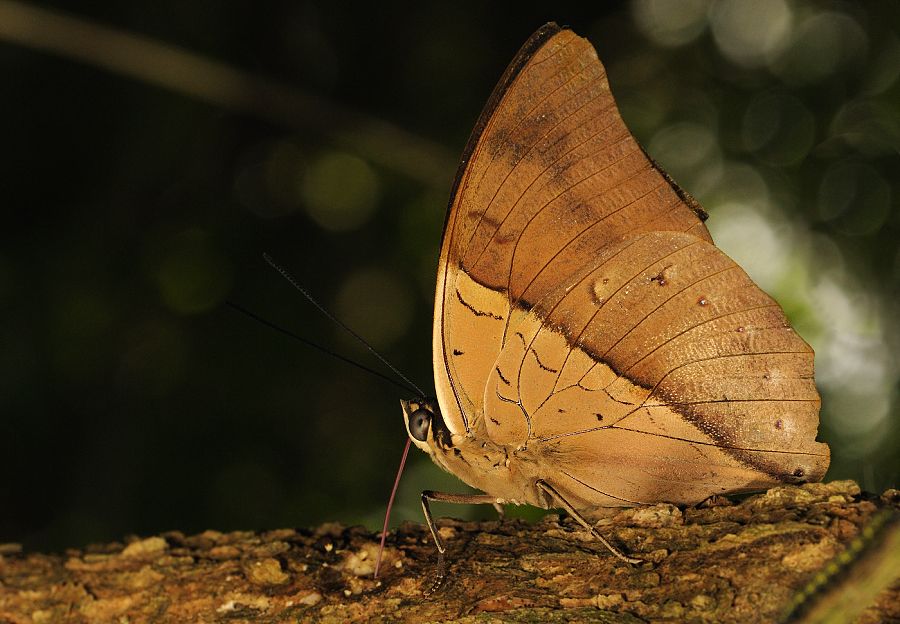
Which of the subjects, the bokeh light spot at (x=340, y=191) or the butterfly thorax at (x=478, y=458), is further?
the bokeh light spot at (x=340, y=191)

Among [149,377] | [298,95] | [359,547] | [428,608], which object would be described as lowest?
[428,608]

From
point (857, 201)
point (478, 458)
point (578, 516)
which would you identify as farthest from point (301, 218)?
point (857, 201)

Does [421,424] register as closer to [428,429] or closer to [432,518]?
[428,429]

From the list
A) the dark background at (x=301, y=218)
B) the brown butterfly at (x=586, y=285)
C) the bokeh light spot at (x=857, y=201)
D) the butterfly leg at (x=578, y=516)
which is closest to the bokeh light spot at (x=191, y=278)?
the dark background at (x=301, y=218)

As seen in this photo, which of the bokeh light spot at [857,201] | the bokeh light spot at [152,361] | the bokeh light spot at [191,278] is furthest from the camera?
the bokeh light spot at [191,278]

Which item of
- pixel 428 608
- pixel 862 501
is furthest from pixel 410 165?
pixel 862 501

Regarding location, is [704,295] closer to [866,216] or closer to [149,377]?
[866,216]

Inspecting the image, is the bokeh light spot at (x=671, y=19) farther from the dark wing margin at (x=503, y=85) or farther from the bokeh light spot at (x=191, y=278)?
the bokeh light spot at (x=191, y=278)

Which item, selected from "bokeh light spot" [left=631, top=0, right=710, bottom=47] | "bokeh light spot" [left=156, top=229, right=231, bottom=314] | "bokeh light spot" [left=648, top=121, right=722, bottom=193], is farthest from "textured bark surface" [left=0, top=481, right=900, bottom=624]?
"bokeh light spot" [left=631, top=0, right=710, bottom=47]
